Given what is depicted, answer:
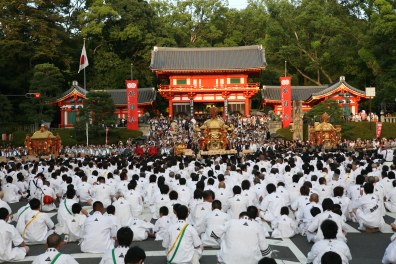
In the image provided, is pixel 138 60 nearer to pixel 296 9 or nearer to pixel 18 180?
pixel 296 9

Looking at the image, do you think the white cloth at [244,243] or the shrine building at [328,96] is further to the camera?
the shrine building at [328,96]

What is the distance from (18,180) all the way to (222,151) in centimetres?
1195

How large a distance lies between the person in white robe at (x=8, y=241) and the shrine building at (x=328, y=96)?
112 ft

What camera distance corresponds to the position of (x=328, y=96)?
42625 millimetres

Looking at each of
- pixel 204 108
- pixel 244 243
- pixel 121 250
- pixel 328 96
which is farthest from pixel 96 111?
pixel 121 250

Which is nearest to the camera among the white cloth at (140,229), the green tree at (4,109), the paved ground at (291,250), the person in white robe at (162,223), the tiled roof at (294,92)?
the paved ground at (291,250)

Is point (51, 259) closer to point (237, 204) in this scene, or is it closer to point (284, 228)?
point (237, 204)

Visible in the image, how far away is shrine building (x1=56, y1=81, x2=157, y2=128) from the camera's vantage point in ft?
137

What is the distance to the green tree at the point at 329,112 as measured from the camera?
36.3 metres

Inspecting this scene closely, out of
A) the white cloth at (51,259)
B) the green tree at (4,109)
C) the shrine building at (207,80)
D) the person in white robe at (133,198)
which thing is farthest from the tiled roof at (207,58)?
the white cloth at (51,259)

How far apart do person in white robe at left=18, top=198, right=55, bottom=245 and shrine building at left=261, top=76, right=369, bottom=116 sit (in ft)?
108

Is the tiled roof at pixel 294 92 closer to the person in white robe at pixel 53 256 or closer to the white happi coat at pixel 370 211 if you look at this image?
the white happi coat at pixel 370 211

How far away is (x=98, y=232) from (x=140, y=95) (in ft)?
122

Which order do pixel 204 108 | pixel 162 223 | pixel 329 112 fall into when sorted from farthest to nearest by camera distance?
pixel 204 108 → pixel 329 112 → pixel 162 223
